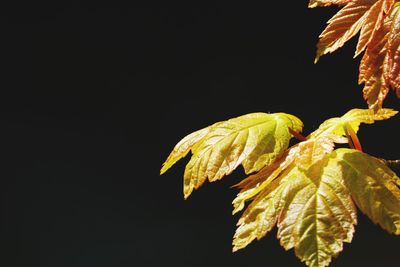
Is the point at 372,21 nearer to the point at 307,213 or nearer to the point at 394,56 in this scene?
the point at 394,56

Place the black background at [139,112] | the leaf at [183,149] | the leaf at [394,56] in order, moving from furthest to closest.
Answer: the black background at [139,112] < the leaf at [183,149] < the leaf at [394,56]

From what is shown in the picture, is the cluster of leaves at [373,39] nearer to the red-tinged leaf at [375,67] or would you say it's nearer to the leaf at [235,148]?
the red-tinged leaf at [375,67]

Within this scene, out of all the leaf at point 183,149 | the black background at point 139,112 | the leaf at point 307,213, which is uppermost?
the leaf at point 183,149

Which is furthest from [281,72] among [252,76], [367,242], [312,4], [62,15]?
[312,4]

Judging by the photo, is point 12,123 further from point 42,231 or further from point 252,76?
point 252,76

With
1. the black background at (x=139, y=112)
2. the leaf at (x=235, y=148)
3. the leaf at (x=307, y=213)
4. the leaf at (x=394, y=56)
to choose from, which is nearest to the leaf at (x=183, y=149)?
the leaf at (x=235, y=148)

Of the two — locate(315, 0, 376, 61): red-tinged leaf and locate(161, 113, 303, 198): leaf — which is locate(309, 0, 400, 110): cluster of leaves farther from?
locate(161, 113, 303, 198): leaf
